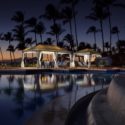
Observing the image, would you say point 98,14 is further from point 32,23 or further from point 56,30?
point 32,23

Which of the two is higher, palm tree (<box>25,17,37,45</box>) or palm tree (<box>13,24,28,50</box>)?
palm tree (<box>25,17,37,45</box>)

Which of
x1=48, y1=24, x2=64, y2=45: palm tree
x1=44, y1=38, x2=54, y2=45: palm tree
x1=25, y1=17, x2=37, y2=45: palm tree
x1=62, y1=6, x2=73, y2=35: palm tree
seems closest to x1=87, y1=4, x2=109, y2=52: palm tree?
x1=62, y1=6, x2=73, y2=35: palm tree

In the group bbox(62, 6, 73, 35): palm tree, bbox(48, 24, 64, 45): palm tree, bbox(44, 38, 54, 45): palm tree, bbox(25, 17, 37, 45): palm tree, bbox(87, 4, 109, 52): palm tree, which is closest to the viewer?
bbox(87, 4, 109, 52): palm tree

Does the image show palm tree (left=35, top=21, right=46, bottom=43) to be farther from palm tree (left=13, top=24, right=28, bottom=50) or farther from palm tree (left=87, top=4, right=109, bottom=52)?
palm tree (left=87, top=4, right=109, bottom=52)

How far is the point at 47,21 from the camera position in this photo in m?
49.1

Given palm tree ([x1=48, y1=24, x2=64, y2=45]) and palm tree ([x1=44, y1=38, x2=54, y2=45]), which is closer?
palm tree ([x1=48, y1=24, x2=64, y2=45])

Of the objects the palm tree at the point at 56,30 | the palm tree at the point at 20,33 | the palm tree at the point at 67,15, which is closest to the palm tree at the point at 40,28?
the palm tree at the point at 56,30

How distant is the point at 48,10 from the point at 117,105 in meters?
42.8

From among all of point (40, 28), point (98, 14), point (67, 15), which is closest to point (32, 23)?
point (40, 28)

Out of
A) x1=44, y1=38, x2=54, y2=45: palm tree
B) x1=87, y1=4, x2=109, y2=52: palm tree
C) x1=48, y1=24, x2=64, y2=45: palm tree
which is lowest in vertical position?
x1=44, y1=38, x2=54, y2=45: palm tree

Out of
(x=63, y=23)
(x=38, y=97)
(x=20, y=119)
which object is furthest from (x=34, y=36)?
(x=20, y=119)

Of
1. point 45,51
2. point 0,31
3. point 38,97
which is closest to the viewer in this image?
point 38,97

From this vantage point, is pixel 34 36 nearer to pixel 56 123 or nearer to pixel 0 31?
pixel 0 31

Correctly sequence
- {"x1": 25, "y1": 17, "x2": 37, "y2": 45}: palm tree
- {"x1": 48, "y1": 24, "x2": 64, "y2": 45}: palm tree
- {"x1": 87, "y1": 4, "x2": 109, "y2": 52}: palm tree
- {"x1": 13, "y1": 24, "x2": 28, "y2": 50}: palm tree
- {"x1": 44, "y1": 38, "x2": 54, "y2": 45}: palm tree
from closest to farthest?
1. {"x1": 87, "y1": 4, "x2": 109, "y2": 52}: palm tree
2. {"x1": 48, "y1": 24, "x2": 64, "y2": 45}: palm tree
3. {"x1": 13, "y1": 24, "x2": 28, "y2": 50}: palm tree
4. {"x1": 25, "y1": 17, "x2": 37, "y2": 45}: palm tree
5. {"x1": 44, "y1": 38, "x2": 54, "y2": 45}: palm tree
